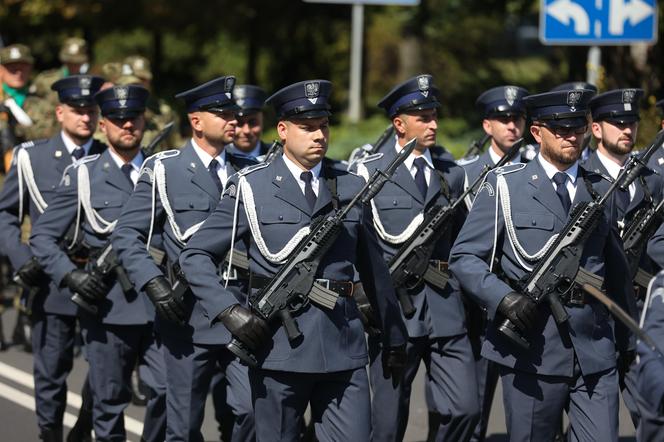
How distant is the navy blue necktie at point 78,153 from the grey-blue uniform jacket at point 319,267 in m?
2.77

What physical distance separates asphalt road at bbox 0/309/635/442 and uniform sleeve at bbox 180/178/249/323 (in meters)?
2.84

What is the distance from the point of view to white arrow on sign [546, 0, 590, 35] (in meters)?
10.9

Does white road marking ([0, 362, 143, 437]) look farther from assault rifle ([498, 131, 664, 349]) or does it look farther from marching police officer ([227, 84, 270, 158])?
assault rifle ([498, 131, 664, 349])

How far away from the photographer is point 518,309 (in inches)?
251

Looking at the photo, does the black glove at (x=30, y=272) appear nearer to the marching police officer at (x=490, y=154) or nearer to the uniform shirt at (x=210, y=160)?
the uniform shirt at (x=210, y=160)

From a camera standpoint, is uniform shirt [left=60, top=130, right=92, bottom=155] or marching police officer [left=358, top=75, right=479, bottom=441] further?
uniform shirt [left=60, top=130, right=92, bottom=155]

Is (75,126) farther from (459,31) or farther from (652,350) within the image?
(459,31)

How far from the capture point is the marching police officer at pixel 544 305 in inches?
256

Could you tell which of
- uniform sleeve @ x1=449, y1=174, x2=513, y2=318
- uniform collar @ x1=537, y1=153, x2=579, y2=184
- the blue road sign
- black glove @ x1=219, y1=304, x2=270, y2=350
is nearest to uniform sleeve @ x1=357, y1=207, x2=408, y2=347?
uniform sleeve @ x1=449, y1=174, x2=513, y2=318

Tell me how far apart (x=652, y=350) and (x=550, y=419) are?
1.68 metres

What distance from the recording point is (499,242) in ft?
22.1

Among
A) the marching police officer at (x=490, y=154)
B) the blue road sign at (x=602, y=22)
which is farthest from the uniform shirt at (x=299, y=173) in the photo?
the blue road sign at (x=602, y=22)

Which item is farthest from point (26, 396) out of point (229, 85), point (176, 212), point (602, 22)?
point (602, 22)

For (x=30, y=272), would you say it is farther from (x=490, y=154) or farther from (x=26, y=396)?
(x=490, y=154)
